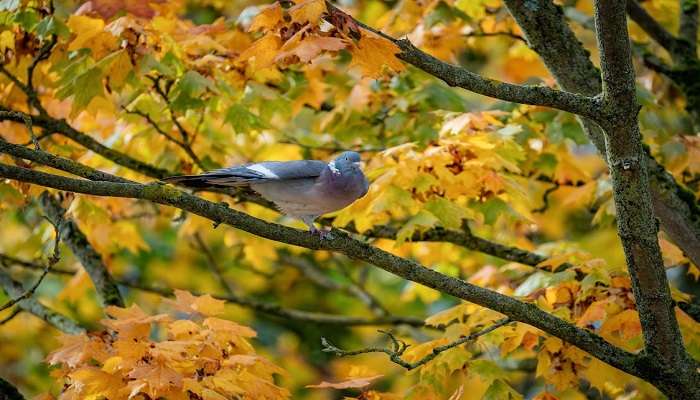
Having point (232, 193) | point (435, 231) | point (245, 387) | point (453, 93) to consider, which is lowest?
point (245, 387)

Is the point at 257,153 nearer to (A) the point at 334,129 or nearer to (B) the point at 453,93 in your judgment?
(A) the point at 334,129

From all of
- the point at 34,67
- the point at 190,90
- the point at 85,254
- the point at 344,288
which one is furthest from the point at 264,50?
the point at 344,288

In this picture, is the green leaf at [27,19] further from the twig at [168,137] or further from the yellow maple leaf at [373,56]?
the yellow maple leaf at [373,56]

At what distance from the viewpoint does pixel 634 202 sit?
3.05m

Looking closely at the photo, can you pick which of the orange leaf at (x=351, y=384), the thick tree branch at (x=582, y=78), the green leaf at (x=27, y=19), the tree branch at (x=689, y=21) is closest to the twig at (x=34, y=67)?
the green leaf at (x=27, y=19)

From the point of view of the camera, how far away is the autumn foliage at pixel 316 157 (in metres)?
3.22

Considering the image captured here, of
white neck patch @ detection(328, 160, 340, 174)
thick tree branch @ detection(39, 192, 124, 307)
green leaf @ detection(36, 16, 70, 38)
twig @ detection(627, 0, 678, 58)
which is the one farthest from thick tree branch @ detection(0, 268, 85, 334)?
twig @ detection(627, 0, 678, 58)

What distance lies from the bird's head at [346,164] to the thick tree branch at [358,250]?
537mm

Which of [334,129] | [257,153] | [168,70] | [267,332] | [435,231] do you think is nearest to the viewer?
[168,70]

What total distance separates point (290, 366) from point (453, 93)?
185 inches

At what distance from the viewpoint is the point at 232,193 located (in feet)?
13.8

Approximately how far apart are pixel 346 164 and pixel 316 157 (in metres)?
1.72

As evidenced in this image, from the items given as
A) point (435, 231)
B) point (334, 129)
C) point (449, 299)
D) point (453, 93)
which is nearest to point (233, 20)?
point (334, 129)

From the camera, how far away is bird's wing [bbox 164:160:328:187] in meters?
3.27
